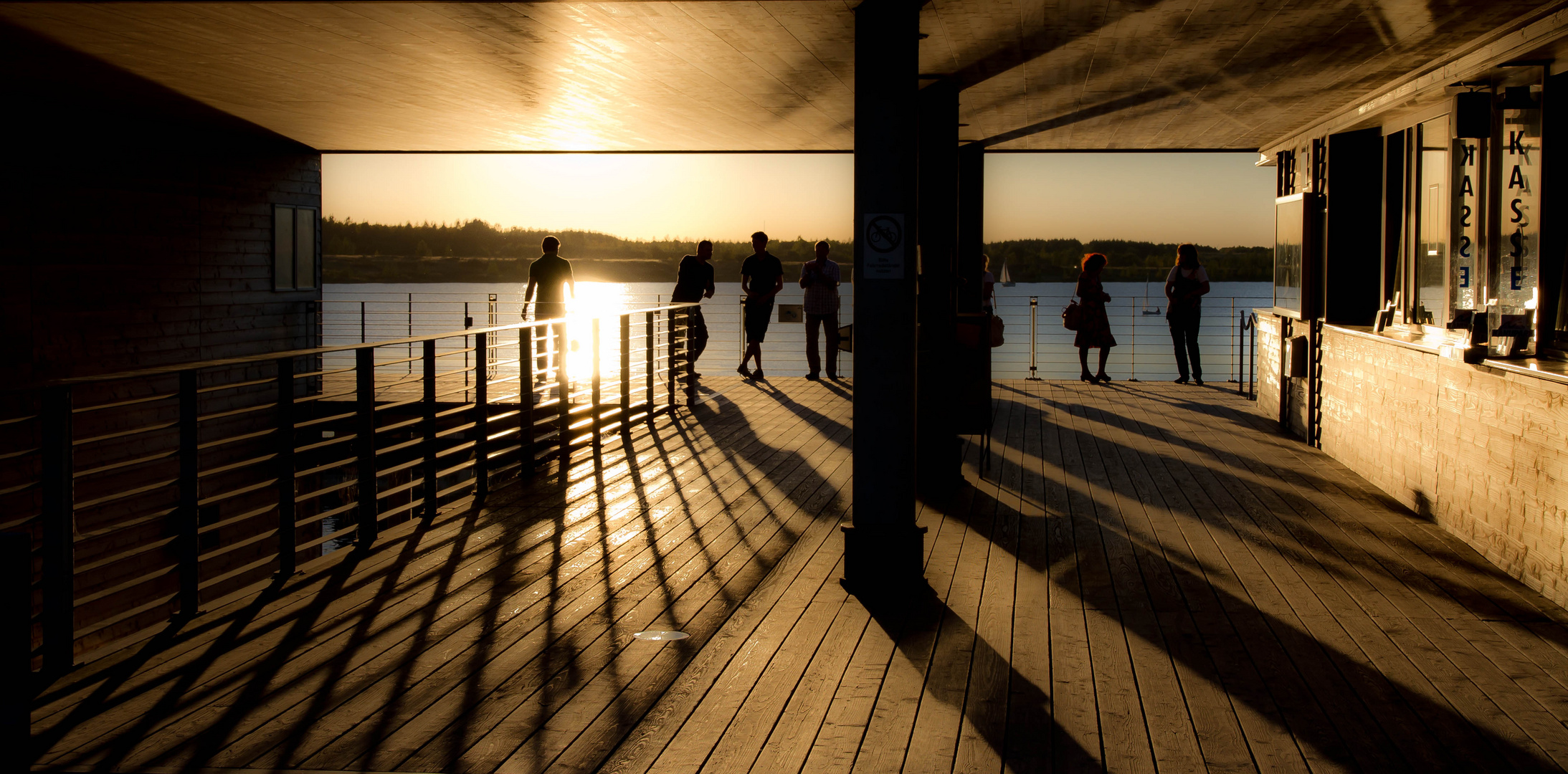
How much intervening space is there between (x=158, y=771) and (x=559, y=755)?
915 mm

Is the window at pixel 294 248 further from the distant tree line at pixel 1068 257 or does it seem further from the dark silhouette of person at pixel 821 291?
the distant tree line at pixel 1068 257

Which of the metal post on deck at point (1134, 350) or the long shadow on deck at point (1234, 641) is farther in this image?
the metal post on deck at point (1134, 350)

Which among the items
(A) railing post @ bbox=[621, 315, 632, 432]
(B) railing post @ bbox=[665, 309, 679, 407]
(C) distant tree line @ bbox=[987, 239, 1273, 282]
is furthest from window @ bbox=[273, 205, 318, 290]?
(C) distant tree line @ bbox=[987, 239, 1273, 282]

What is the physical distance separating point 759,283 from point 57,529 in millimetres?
8749

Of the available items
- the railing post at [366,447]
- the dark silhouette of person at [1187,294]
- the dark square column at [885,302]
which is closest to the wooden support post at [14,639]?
the railing post at [366,447]

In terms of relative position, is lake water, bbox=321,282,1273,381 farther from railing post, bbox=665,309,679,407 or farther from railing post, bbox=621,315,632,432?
railing post, bbox=665,309,679,407

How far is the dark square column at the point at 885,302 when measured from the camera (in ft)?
13.9

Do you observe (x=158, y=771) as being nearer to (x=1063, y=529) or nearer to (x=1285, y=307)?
(x=1063, y=529)

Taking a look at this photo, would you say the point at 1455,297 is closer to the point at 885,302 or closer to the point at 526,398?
the point at 885,302

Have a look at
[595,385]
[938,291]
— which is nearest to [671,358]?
[595,385]

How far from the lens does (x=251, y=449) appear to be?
37.6 ft

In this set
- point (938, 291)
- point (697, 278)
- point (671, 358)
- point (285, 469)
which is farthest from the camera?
point (697, 278)

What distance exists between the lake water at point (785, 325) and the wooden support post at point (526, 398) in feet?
2.90

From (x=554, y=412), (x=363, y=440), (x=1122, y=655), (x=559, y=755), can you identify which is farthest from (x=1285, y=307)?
(x=559, y=755)
